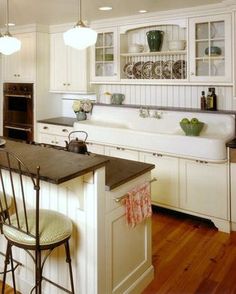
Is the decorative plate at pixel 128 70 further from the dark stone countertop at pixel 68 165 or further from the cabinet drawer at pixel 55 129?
the dark stone countertop at pixel 68 165

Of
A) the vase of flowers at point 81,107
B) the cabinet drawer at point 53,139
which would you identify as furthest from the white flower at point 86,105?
the cabinet drawer at point 53,139

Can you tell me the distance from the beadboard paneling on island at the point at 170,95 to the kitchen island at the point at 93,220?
185cm

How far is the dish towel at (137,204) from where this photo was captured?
2.16 metres

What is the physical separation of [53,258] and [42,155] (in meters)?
0.67

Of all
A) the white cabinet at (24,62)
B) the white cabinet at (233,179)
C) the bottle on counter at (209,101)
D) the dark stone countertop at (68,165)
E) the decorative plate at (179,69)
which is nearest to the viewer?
the dark stone countertop at (68,165)

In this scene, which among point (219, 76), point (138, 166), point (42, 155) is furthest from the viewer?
point (219, 76)

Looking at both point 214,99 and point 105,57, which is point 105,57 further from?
point 214,99

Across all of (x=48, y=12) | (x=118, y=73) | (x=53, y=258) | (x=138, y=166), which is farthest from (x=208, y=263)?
(x=48, y=12)

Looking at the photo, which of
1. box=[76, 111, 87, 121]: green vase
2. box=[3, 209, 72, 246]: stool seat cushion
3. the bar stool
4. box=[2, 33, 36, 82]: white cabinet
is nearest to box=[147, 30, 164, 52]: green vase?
box=[76, 111, 87, 121]: green vase

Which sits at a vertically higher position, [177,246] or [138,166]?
[138,166]

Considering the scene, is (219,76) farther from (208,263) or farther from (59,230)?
(59,230)

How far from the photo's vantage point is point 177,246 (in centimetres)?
307

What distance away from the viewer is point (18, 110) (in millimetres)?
5109

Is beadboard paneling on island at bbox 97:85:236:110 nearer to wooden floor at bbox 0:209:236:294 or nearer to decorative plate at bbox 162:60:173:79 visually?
decorative plate at bbox 162:60:173:79
